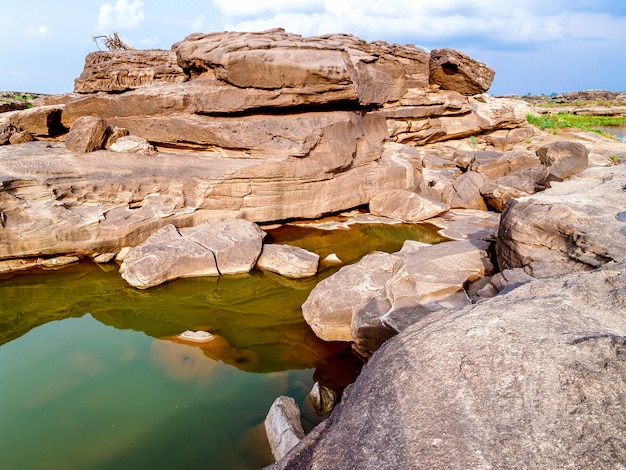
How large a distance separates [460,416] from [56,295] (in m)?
7.58

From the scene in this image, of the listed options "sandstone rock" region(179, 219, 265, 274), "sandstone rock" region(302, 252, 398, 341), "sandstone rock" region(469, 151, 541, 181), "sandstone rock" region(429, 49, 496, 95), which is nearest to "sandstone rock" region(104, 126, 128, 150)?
"sandstone rock" region(179, 219, 265, 274)

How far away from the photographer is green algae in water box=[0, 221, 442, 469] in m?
4.11

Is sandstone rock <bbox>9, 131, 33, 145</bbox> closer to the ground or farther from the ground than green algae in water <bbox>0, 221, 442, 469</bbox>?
farther from the ground

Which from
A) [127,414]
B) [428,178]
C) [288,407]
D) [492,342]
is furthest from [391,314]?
[428,178]

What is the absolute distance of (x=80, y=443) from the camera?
4.15 meters

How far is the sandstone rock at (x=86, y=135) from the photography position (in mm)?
9031

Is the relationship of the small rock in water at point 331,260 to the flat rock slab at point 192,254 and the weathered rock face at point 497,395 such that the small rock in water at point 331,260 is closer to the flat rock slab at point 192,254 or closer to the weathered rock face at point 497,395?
the flat rock slab at point 192,254

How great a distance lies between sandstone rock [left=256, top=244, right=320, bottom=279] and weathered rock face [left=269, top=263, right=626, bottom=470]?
16.0 feet

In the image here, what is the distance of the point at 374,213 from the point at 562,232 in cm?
648

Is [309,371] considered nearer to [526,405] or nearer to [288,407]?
[288,407]

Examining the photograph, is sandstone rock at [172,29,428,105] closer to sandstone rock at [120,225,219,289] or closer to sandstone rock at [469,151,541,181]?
sandstone rock at [120,225,219,289]

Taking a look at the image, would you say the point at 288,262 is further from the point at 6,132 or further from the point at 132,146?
the point at 6,132

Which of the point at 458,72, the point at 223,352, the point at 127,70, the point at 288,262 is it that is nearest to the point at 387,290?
the point at 223,352

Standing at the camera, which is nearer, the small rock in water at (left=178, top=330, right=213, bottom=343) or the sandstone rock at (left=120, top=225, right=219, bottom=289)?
the small rock in water at (left=178, top=330, right=213, bottom=343)
